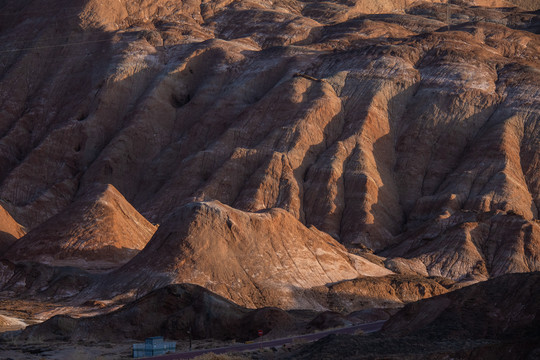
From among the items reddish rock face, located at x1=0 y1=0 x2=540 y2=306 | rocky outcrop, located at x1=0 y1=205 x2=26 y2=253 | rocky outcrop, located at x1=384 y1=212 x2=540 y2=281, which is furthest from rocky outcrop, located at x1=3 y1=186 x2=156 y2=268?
rocky outcrop, located at x1=384 y1=212 x2=540 y2=281

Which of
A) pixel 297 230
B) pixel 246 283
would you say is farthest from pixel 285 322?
pixel 297 230

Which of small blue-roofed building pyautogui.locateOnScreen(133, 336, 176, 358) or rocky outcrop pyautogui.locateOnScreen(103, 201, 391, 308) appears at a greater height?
rocky outcrop pyautogui.locateOnScreen(103, 201, 391, 308)

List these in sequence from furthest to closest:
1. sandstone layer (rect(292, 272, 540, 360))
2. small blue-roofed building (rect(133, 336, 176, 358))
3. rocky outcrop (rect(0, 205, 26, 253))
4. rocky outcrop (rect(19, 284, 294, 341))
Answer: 1. rocky outcrop (rect(0, 205, 26, 253))
2. rocky outcrop (rect(19, 284, 294, 341))
3. small blue-roofed building (rect(133, 336, 176, 358))
4. sandstone layer (rect(292, 272, 540, 360))

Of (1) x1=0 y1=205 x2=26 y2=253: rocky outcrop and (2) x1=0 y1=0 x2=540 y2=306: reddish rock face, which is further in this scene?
(1) x1=0 y1=205 x2=26 y2=253: rocky outcrop

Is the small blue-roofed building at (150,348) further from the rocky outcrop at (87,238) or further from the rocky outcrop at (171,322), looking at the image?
the rocky outcrop at (87,238)

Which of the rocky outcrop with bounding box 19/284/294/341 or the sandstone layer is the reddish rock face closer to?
the rocky outcrop with bounding box 19/284/294/341

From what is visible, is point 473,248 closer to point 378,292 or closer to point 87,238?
point 378,292
